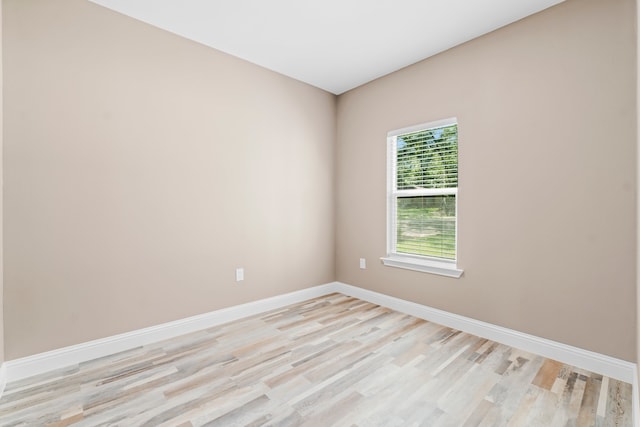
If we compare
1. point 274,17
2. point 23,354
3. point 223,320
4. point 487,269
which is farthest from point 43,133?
point 487,269

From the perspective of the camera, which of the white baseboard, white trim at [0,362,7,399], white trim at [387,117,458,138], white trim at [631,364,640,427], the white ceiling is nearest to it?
white trim at [631,364,640,427]

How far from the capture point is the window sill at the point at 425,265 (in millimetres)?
2898

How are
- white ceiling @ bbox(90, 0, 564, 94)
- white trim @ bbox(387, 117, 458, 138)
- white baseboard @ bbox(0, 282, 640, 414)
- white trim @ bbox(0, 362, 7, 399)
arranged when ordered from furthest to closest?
white trim @ bbox(387, 117, 458, 138) < white ceiling @ bbox(90, 0, 564, 94) < white baseboard @ bbox(0, 282, 640, 414) < white trim @ bbox(0, 362, 7, 399)

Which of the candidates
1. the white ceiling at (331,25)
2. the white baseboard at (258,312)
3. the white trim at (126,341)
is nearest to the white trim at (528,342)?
the white baseboard at (258,312)

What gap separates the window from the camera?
9.77 ft

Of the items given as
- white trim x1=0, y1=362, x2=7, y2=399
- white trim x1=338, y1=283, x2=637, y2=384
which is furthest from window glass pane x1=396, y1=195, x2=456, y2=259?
white trim x1=0, y1=362, x2=7, y2=399

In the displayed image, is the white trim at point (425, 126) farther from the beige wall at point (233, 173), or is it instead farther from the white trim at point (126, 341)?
the white trim at point (126, 341)

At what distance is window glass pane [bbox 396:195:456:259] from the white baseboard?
0.58 m

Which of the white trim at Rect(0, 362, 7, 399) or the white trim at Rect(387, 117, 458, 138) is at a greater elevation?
the white trim at Rect(387, 117, 458, 138)

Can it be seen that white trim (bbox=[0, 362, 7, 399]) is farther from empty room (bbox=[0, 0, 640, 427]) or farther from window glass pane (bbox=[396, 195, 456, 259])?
window glass pane (bbox=[396, 195, 456, 259])

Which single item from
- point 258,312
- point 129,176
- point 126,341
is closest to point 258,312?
point 258,312

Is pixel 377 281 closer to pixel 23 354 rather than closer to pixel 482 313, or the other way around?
pixel 482 313

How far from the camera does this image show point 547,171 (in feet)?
7.63

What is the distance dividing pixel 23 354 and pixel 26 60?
6.47 ft
